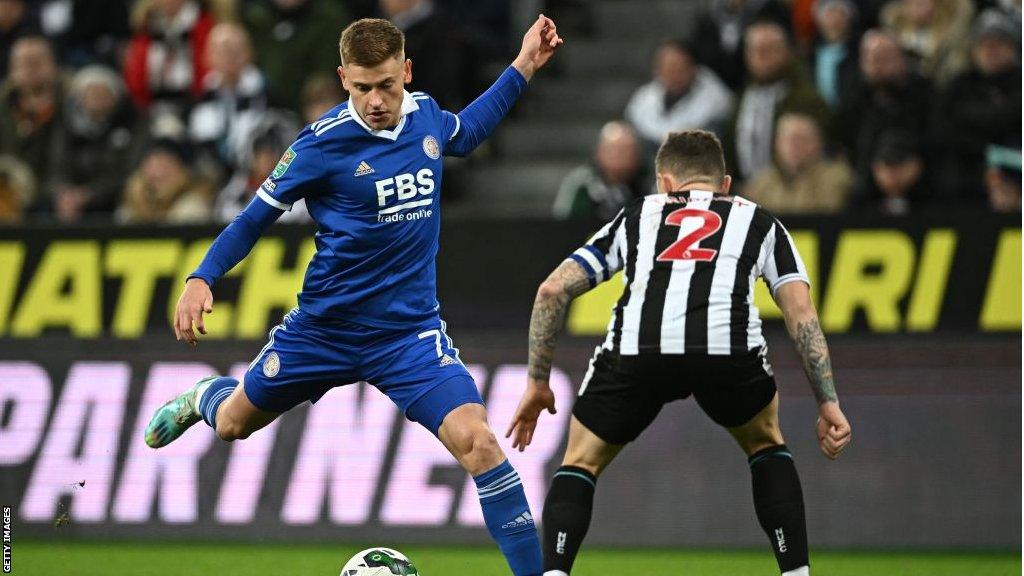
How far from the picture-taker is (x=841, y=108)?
37.4ft

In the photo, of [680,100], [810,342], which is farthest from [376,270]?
[680,100]

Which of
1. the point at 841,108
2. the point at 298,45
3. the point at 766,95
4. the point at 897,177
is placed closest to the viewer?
the point at 897,177

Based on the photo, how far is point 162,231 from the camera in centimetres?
1041

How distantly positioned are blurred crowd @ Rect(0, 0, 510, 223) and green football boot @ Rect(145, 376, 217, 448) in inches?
174

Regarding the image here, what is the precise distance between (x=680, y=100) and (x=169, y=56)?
448cm

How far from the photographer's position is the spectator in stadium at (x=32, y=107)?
43.9 feet

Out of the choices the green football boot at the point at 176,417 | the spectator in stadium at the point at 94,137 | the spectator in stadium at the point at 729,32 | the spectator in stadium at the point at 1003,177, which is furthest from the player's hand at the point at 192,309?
the spectator in stadium at the point at 94,137

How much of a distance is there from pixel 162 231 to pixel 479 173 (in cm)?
336

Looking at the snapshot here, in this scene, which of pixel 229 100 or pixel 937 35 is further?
pixel 229 100

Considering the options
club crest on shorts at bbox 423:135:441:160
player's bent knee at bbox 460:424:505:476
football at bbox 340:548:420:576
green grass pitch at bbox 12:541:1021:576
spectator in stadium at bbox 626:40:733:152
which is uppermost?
spectator in stadium at bbox 626:40:733:152

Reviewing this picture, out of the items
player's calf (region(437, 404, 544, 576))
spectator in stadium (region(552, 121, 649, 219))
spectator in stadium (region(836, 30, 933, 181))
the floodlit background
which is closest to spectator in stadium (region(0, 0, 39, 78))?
the floodlit background

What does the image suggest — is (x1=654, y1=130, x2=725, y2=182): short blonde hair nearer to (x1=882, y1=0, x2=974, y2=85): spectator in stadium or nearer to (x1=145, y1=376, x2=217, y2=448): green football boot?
(x1=145, y1=376, x2=217, y2=448): green football boot

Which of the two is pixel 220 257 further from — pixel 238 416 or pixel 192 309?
pixel 238 416

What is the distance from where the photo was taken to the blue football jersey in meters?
6.45
